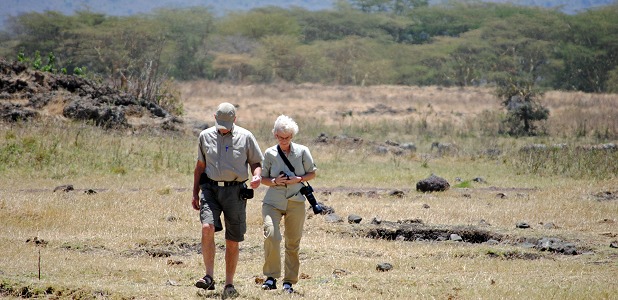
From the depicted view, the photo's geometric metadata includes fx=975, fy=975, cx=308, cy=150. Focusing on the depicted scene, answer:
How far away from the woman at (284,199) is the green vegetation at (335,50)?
36.6 m

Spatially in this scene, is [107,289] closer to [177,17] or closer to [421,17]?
[177,17]

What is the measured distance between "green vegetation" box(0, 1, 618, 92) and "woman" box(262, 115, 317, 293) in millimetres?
36633

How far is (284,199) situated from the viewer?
773 centimetres

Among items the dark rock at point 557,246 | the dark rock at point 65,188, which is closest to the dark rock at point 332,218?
the dark rock at point 557,246

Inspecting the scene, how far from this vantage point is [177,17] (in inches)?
2485

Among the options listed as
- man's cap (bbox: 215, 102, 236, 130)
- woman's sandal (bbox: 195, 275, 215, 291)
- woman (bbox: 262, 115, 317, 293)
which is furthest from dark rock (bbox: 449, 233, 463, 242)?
man's cap (bbox: 215, 102, 236, 130)

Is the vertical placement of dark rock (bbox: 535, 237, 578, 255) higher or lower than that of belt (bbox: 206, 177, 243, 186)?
lower

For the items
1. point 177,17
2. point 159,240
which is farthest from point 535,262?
point 177,17

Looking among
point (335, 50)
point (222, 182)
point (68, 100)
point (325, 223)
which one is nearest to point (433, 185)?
point (325, 223)

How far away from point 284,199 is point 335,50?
161 feet

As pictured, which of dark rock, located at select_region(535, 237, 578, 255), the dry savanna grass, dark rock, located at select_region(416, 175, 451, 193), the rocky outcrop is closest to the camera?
the dry savanna grass

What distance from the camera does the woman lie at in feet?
25.1

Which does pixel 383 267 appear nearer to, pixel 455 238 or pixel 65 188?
pixel 455 238

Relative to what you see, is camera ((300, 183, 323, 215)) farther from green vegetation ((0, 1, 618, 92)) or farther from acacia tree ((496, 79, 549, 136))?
green vegetation ((0, 1, 618, 92))
